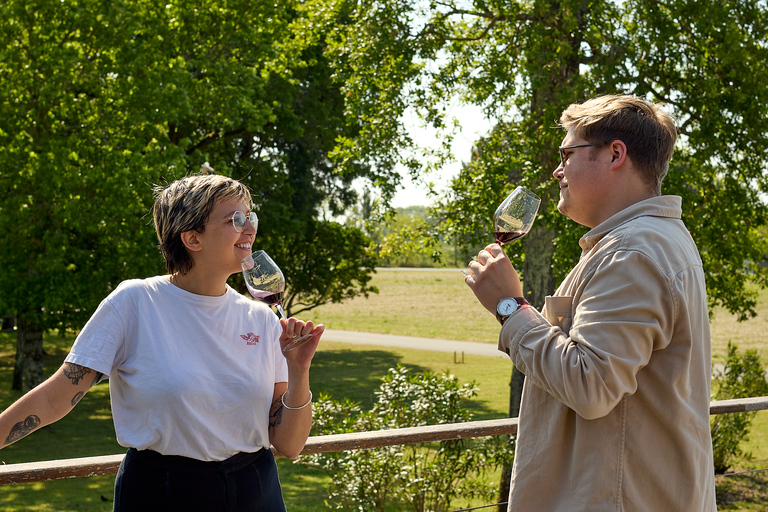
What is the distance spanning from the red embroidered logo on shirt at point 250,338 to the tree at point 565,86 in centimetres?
657

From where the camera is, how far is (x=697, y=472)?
5.88 feet

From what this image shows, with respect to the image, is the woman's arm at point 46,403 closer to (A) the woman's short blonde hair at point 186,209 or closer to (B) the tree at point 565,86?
(A) the woman's short blonde hair at point 186,209

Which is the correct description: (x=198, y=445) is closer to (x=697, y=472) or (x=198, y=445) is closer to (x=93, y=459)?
(x=93, y=459)

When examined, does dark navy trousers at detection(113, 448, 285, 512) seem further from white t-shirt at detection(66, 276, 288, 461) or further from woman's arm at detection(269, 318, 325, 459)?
woman's arm at detection(269, 318, 325, 459)

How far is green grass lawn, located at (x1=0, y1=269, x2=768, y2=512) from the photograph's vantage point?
1072 cm

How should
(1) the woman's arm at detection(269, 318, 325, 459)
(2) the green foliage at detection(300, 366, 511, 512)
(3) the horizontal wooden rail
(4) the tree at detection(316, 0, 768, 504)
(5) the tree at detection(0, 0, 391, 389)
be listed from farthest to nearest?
1. (5) the tree at detection(0, 0, 391, 389)
2. (4) the tree at detection(316, 0, 768, 504)
3. (2) the green foliage at detection(300, 366, 511, 512)
4. (3) the horizontal wooden rail
5. (1) the woman's arm at detection(269, 318, 325, 459)

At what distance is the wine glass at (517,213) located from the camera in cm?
219

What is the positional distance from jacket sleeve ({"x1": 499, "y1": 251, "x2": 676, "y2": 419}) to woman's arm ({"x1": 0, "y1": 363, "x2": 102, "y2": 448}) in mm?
1247

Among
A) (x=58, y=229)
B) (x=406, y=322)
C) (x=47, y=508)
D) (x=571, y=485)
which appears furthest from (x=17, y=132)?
(x=406, y=322)

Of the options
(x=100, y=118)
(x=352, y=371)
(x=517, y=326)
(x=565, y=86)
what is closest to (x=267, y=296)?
(x=517, y=326)

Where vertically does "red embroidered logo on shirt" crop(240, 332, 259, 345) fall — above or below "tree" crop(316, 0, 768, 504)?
below

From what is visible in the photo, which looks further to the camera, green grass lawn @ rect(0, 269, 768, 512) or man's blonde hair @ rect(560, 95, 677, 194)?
green grass lawn @ rect(0, 269, 768, 512)

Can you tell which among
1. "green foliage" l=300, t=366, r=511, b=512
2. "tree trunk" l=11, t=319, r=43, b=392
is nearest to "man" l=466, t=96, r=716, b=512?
"green foliage" l=300, t=366, r=511, b=512

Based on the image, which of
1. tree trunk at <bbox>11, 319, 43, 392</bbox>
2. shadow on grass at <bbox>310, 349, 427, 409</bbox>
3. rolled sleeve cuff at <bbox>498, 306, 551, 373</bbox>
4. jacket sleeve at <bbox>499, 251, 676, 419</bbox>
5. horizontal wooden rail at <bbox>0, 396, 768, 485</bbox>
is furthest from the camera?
shadow on grass at <bbox>310, 349, 427, 409</bbox>
